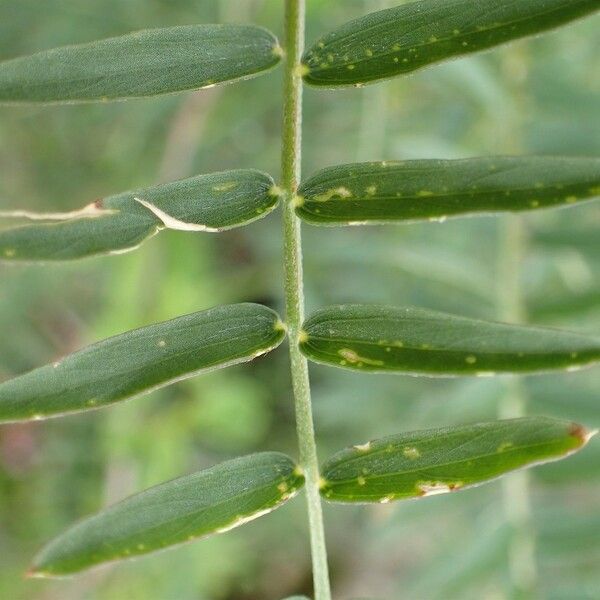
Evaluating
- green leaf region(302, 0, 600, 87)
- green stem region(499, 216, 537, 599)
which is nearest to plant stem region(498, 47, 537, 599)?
green stem region(499, 216, 537, 599)

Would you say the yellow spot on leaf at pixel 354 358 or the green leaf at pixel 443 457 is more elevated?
the yellow spot on leaf at pixel 354 358

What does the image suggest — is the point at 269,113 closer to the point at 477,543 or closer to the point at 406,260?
the point at 406,260

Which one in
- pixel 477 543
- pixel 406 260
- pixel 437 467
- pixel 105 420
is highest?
pixel 105 420

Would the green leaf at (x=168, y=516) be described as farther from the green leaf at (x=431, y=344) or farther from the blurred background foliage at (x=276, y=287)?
the blurred background foliage at (x=276, y=287)

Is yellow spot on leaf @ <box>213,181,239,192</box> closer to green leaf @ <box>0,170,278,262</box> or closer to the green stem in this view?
green leaf @ <box>0,170,278,262</box>

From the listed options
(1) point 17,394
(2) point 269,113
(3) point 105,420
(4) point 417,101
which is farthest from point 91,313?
(1) point 17,394

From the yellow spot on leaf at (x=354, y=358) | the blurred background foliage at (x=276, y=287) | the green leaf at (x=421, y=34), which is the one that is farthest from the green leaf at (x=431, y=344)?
the blurred background foliage at (x=276, y=287)
